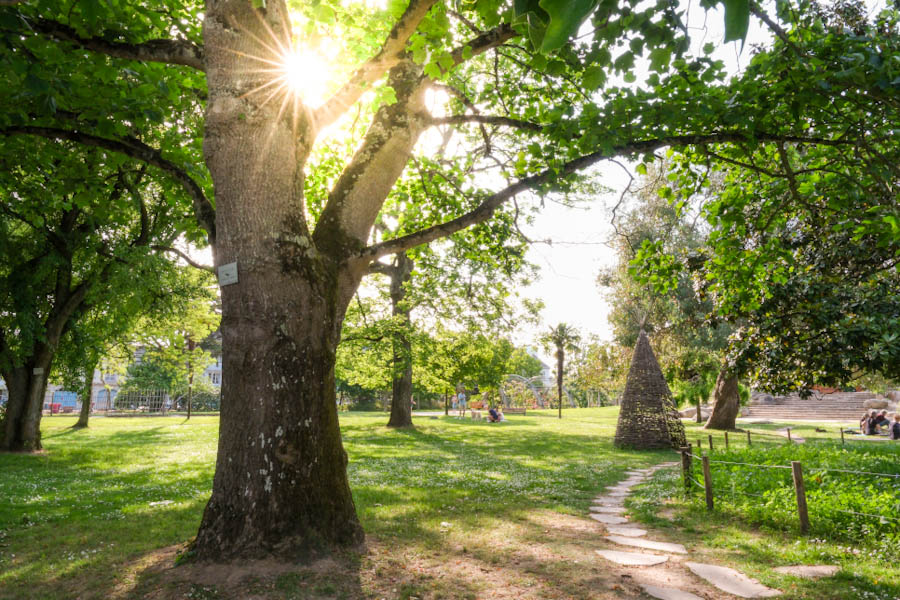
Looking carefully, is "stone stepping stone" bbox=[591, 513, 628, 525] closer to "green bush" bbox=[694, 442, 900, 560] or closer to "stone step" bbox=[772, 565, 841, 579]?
"green bush" bbox=[694, 442, 900, 560]

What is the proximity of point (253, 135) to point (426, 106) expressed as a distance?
2.39m

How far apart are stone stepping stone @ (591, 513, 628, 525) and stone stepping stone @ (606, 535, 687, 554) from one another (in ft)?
3.02

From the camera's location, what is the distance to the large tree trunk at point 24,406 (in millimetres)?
15234

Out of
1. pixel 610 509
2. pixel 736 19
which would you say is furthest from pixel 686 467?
pixel 736 19

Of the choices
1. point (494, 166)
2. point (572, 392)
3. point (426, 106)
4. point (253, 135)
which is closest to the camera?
point (253, 135)

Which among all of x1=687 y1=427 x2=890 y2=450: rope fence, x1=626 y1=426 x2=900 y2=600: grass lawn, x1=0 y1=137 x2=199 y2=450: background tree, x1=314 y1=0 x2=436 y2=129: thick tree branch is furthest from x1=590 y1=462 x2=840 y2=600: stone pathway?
x1=0 y1=137 x2=199 y2=450: background tree

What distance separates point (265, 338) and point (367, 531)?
117 inches

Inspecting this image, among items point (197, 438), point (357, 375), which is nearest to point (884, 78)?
point (197, 438)

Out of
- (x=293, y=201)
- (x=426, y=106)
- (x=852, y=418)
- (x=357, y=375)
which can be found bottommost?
(x=852, y=418)

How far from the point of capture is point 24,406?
611 inches

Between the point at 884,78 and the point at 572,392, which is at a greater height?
the point at 884,78

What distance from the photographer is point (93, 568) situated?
17.1 feet

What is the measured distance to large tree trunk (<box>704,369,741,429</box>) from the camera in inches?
1184

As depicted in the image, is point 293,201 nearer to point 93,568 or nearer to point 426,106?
point 426,106
